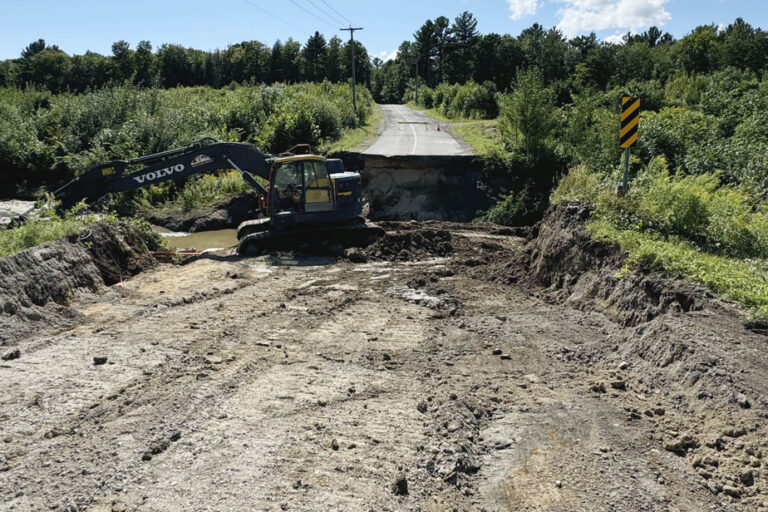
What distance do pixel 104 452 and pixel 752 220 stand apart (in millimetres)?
10033

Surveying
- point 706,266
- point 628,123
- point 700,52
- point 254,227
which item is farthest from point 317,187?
point 700,52

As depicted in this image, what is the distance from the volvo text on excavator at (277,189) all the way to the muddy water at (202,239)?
271cm

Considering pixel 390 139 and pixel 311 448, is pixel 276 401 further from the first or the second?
pixel 390 139

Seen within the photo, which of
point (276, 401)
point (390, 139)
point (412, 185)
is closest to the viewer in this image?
point (276, 401)

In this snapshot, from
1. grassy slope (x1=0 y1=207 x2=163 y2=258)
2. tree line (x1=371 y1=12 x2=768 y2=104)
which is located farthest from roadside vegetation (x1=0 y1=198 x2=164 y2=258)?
tree line (x1=371 y1=12 x2=768 y2=104)

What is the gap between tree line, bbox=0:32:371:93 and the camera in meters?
77.6

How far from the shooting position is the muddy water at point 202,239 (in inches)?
694

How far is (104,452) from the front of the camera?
19.1 ft

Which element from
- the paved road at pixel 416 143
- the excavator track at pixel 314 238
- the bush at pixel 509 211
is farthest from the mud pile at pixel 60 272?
the paved road at pixel 416 143

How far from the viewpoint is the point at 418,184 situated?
22266mm

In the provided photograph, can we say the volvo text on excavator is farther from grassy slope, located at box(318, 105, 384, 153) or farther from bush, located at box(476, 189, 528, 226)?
grassy slope, located at box(318, 105, 384, 153)

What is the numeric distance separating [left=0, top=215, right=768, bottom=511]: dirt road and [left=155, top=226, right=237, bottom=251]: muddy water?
736 centimetres

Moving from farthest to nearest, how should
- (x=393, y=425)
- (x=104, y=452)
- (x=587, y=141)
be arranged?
(x=587, y=141)
(x=393, y=425)
(x=104, y=452)

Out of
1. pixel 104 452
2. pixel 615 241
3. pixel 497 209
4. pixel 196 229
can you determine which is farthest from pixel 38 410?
pixel 497 209
